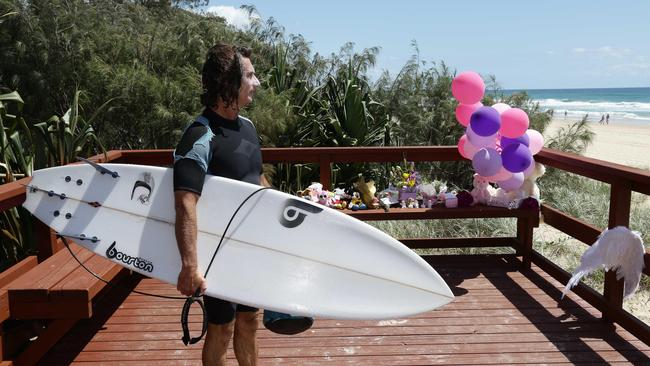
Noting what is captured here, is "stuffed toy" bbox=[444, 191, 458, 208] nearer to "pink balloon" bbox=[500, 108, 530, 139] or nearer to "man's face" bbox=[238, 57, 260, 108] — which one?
"pink balloon" bbox=[500, 108, 530, 139]

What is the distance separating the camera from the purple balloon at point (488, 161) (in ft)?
12.4

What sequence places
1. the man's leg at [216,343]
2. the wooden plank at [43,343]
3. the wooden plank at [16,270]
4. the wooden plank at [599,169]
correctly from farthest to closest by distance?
the wooden plank at [599,169]
the wooden plank at [43,343]
the wooden plank at [16,270]
the man's leg at [216,343]

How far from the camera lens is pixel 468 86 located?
12.9ft

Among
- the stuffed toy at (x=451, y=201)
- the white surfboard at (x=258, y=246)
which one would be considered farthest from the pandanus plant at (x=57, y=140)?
the stuffed toy at (x=451, y=201)

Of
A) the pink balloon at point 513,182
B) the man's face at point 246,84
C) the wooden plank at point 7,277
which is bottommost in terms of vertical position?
the wooden plank at point 7,277

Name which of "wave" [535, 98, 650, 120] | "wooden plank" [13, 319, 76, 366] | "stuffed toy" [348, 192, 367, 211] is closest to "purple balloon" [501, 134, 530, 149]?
"stuffed toy" [348, 192, 367, 211]

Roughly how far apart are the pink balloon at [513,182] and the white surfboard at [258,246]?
6.30 ft

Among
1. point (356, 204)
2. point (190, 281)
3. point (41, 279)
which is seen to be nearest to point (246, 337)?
point (190, 281)

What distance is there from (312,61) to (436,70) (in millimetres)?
1747

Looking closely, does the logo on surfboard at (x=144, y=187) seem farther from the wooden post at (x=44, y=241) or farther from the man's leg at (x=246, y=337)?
the wooden post at (x=44, y=241)

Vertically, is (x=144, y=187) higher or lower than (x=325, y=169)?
higher

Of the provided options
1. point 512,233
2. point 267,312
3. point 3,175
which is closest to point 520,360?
point 267,312

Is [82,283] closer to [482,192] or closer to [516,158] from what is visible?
[516,158]

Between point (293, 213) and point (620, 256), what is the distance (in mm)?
1844
